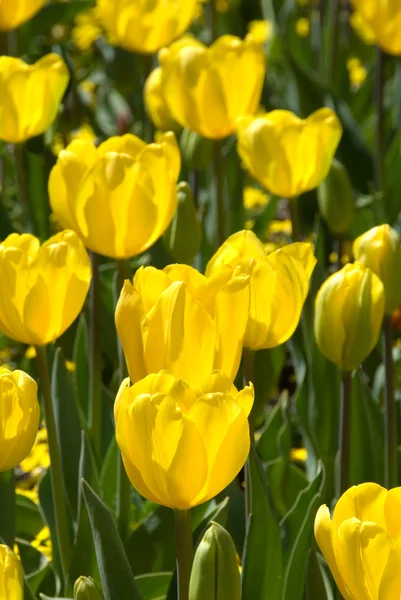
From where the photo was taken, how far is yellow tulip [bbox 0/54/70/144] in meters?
1.92

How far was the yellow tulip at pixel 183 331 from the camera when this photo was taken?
1.13 metres

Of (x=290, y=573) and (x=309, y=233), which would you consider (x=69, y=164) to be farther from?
(x=309, y=233)

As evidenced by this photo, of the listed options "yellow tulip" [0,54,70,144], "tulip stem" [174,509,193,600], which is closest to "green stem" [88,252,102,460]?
"yellow tulip" [0,54,70,144]

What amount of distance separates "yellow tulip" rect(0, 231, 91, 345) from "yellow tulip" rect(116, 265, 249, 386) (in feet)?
0.67

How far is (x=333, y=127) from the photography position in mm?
1885

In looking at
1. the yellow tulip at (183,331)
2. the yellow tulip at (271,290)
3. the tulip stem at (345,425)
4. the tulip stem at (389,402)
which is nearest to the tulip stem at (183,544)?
the yellow tulip at (183,331)

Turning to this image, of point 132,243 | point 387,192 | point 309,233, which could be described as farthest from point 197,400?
point 309,233

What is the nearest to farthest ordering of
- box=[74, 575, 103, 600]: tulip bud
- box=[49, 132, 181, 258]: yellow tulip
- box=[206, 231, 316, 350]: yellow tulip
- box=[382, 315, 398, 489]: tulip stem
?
box=[74, 575, 103, 600]: tulip bud < box=[206, 231, 316, 350]: yellow tulip < box=[49, 132, 181, 258]: yellow tulip < box=[382, 315, 398, 489]: tulip stem

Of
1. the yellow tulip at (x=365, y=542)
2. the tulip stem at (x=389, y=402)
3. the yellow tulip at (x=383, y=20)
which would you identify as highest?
the yellow tulip at (x=365, y=542)

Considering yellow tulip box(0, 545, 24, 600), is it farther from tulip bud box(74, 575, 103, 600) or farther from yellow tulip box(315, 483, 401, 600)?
yellow tulip box(315, 483, 401, 600)

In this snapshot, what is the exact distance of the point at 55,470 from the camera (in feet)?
4.86

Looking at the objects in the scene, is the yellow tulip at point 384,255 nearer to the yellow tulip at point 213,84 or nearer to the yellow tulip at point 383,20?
the yellow tulip at point 213,84

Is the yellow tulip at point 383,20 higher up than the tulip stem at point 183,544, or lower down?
lower down

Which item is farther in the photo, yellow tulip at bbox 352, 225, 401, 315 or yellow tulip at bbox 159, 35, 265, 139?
yellow tulip at bbox 159, 35, 265, 139
